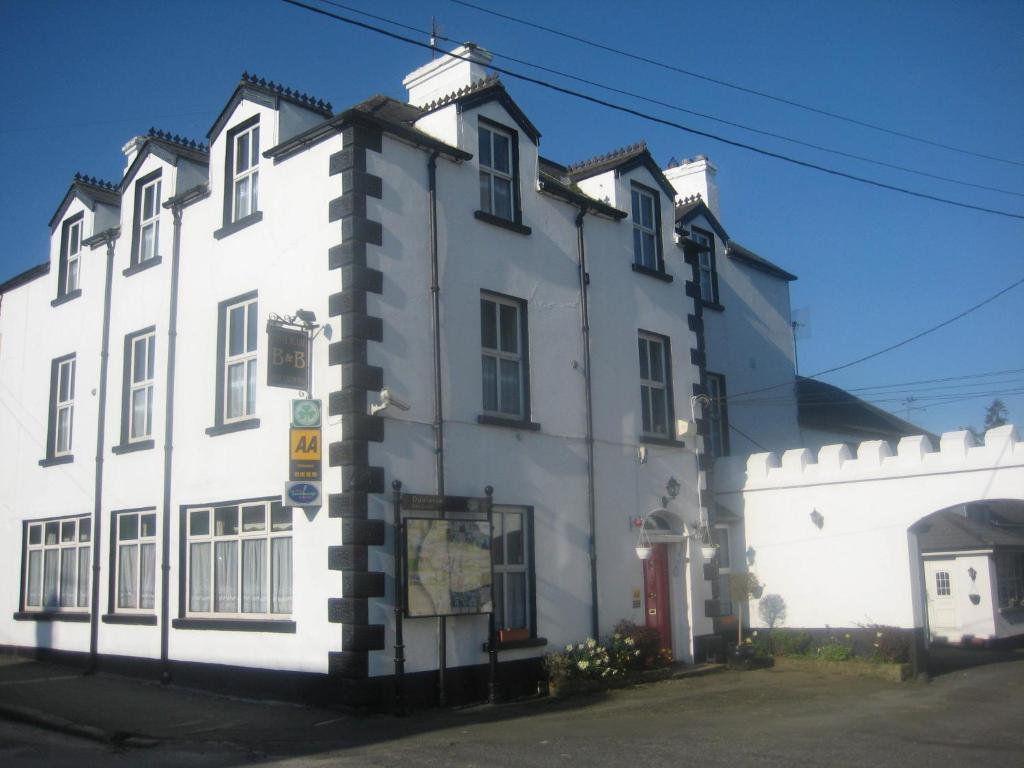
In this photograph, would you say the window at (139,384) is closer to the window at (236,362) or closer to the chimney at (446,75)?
the window at (236,362)

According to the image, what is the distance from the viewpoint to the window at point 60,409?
19719mm

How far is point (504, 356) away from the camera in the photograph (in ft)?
52.5

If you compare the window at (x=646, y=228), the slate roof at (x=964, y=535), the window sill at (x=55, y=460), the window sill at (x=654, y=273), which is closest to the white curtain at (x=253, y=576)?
the window sill at (x=55, y=460)

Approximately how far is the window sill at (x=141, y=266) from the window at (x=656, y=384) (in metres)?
8.61

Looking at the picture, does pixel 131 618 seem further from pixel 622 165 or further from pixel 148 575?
pixel 622 165

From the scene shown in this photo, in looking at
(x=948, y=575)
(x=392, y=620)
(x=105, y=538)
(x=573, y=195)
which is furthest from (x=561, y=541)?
(x=948, y=575)

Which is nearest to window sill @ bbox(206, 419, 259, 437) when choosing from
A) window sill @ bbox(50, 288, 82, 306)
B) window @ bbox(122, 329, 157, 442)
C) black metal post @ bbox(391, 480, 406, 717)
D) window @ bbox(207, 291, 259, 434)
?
window @ bbox(207, 291, 259, 434)

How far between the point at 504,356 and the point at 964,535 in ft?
60.9

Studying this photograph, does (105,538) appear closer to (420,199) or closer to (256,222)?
(256,222)

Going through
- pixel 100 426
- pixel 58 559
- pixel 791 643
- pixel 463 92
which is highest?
pixel 463 92

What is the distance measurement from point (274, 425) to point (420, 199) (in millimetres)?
3881

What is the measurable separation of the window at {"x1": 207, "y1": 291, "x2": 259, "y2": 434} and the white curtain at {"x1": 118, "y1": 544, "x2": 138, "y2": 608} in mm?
3162

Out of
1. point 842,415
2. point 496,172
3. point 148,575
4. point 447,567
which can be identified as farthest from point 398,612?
point 842,415

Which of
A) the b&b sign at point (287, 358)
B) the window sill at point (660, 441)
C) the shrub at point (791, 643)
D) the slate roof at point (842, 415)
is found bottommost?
the shrub at point (791, 643)
